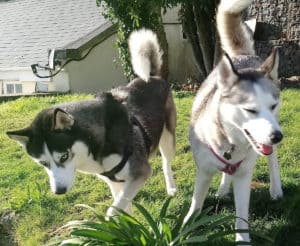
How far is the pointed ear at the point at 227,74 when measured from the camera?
10.4 feet

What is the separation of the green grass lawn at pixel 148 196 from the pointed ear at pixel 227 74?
1182mm

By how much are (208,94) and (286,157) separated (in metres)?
1.53

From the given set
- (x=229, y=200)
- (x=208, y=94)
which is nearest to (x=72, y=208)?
(x=229, y=200)

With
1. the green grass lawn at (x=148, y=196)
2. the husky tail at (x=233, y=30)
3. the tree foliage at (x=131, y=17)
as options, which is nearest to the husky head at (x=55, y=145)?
the green grass lawn at (x=148, y=196)

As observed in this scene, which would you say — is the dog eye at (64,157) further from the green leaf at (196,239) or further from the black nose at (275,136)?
the black nose at (275,136)

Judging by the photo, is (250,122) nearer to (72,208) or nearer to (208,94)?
(208,94)

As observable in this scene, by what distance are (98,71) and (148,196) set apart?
836cm

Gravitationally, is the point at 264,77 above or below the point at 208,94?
above

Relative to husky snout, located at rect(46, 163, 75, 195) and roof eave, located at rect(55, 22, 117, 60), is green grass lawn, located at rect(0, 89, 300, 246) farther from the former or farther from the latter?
roof eave, located at rect(55, 22, 117, 60)

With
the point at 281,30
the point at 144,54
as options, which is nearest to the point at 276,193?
the point at 144,54

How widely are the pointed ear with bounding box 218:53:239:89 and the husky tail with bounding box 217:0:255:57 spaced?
39.7 inches

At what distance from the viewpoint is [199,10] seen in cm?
949

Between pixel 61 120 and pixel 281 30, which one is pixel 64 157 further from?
pixel 281 30

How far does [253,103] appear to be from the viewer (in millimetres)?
2979
